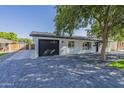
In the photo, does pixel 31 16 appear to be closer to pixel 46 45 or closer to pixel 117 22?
pixel 46 45

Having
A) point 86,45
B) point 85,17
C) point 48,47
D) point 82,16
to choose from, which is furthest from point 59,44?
point 82,16

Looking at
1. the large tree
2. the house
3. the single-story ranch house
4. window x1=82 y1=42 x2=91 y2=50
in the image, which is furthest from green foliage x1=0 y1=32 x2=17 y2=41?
the large tree

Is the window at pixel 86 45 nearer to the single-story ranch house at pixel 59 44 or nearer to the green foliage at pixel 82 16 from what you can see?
the single-story ranch house at pixel 59 44

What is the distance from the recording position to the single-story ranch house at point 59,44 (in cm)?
1856

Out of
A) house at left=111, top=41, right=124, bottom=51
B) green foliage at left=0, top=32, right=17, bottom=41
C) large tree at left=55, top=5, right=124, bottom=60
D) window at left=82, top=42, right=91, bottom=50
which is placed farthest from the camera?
green foliage at left=0, top=32, right=17, bottom=41

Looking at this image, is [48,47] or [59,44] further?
[59,44]

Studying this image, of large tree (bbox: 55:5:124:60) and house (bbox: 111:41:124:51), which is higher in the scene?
large tree (bbox: 55:5:124:60)

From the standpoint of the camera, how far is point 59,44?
20281 mm

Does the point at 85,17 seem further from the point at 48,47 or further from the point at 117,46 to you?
the point at 117,46

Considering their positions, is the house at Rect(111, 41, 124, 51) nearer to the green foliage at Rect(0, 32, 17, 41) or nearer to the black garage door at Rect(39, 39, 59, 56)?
the black garage door at Rect(39, 39, 59, 56)

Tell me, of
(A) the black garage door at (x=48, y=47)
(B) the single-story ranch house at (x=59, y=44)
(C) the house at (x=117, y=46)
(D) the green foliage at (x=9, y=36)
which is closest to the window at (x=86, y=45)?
(B) the single-story ranch house at (x=59, y=44)

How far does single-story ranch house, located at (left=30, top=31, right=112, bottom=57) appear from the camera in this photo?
1856cm
